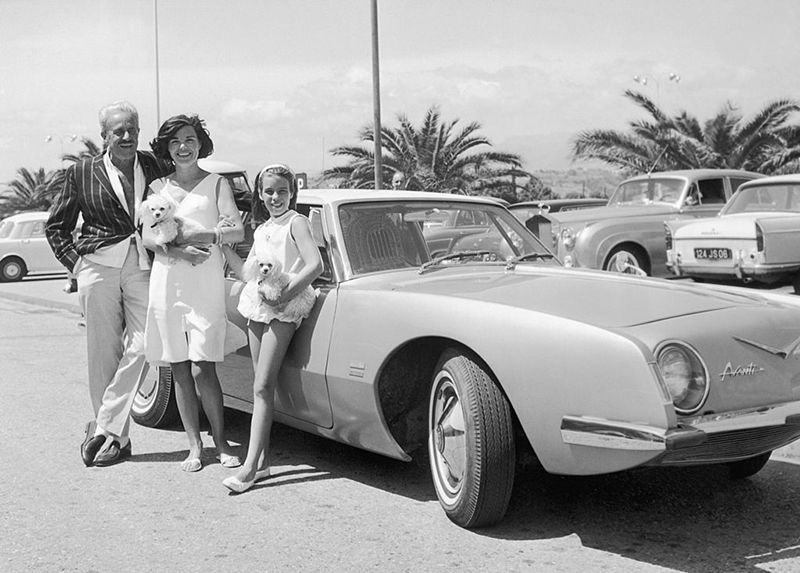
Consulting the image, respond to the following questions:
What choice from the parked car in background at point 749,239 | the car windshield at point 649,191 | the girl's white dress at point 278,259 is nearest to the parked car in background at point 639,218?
the car windshield at point 649,191

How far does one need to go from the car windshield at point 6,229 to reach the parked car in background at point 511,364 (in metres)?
21.5

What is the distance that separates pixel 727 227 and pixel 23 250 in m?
18.3

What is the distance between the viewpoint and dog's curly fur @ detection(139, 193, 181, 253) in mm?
4961

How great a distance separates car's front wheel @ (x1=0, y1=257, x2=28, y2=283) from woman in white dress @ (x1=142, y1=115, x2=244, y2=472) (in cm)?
2078

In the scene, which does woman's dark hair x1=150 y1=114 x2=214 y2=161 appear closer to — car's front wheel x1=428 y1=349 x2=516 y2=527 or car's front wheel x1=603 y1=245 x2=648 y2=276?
car's front wheel x1=428 y1=349 x2=516 y2=527

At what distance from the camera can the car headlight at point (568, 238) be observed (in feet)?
41.8

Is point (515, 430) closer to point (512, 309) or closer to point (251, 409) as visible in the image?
point (512, 309)

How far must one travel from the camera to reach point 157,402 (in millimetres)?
6051

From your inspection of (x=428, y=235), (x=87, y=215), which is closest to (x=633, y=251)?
(x=428, y=235)

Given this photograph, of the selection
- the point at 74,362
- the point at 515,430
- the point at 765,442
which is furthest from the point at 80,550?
the point at 74,362

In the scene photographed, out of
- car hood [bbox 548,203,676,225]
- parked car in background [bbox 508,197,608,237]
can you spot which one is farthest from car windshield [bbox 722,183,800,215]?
parked car in background [bbox 508,197,608,237]

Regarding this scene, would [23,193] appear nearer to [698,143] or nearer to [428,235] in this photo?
[698,143]

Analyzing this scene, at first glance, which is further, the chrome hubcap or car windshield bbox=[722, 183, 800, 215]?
car windshield bbox=[722, 183, 800, 215]

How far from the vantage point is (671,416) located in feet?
11.4
